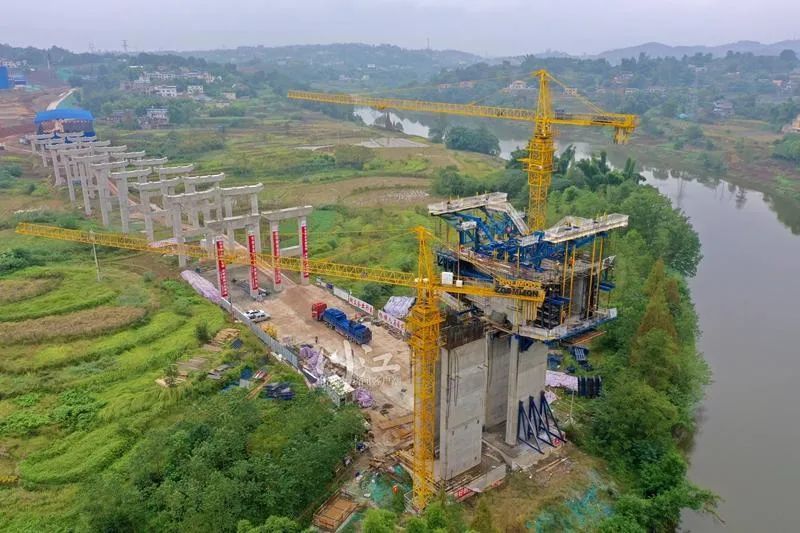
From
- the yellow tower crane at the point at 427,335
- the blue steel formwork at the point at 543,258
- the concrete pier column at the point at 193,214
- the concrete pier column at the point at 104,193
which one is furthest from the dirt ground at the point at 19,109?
the yellow tower crane at the point at 427,335

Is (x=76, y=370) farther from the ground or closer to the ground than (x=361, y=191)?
closer to the ground

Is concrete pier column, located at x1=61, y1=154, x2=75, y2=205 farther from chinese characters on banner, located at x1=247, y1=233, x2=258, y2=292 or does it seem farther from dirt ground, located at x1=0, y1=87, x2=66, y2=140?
dirt ground, located at x1=0, y1=87, x2=66, y2=140

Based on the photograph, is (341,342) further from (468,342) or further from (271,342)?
(468,342)

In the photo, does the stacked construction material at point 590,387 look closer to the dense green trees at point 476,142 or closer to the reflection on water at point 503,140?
the dense green trees at point 476,142

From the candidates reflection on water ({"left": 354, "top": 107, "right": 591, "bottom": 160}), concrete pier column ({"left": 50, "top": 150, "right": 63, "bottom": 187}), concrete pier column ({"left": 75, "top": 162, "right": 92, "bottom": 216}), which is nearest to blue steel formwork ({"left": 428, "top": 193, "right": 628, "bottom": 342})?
concrete pier column ({"left": 75, "top": 162, "right": 92, "bottom": 216})

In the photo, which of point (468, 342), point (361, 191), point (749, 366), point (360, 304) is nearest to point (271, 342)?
point (360, 304)

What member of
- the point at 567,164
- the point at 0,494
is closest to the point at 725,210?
the point at 567,164
